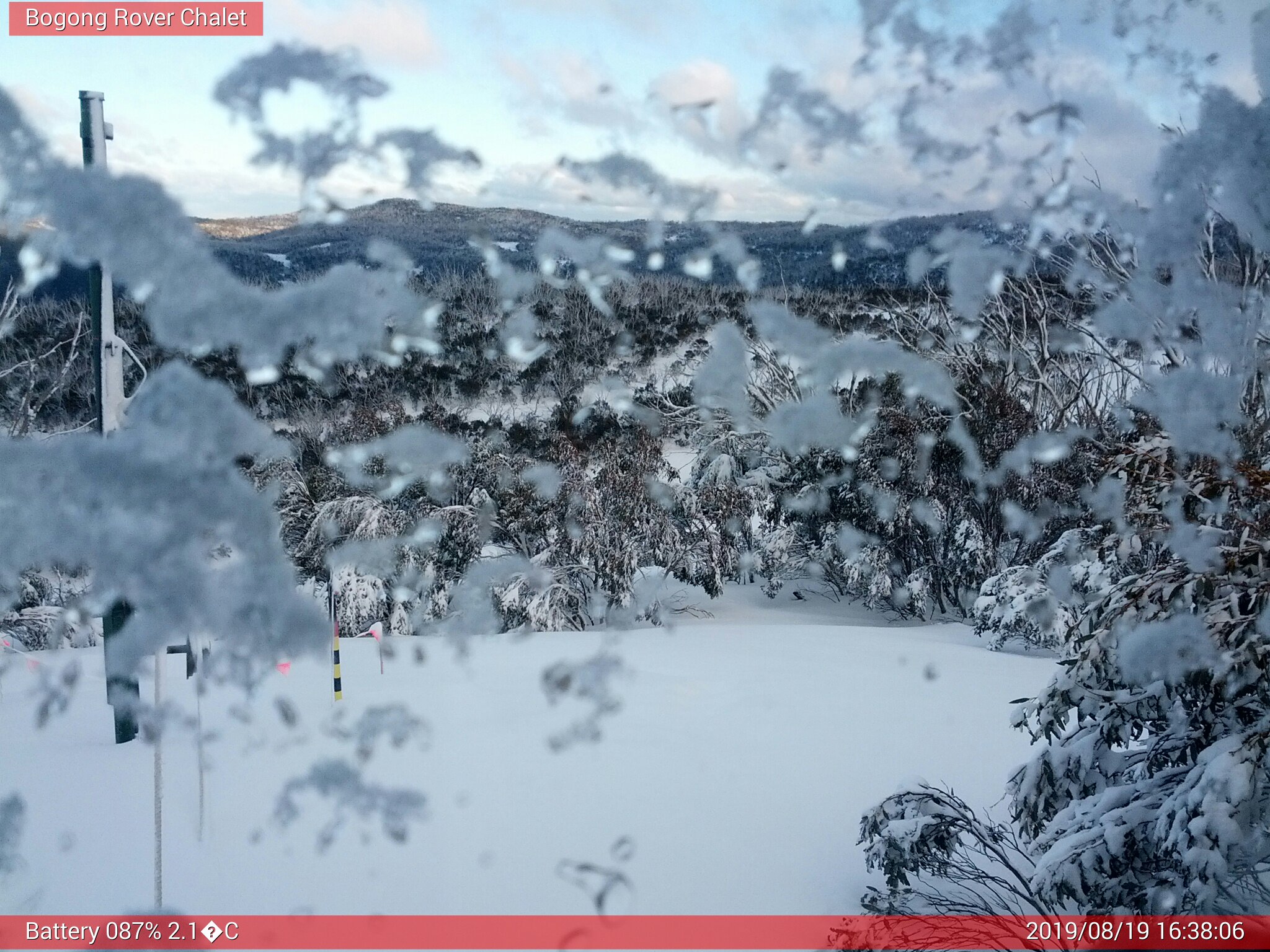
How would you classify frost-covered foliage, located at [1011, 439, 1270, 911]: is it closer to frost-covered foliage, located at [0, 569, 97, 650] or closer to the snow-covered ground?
the snow-covered ground

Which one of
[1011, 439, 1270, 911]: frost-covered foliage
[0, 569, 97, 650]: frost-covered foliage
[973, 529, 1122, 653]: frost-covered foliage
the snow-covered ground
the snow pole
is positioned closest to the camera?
[1011, 439, 1270, 911]: frost-covered foliage

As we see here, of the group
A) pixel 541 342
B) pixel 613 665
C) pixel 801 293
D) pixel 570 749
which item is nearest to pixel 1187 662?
pixel 570 749

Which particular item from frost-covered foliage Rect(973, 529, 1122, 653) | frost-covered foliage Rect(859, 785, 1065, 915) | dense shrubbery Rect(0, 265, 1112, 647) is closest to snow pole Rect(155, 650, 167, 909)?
frost-covered foliage Rect(859, 785, 1065, 915)

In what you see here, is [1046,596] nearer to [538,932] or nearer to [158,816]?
[538,932]

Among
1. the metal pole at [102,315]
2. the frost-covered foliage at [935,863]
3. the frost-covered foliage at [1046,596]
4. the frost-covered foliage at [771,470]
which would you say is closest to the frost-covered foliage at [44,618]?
the frost-covered foliage at [771,470]

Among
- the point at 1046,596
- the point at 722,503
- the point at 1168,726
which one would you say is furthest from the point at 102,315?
the point at 722,503

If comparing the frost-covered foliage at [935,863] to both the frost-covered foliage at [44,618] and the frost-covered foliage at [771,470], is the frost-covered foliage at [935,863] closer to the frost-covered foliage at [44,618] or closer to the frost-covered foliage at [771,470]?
the frost-covered foliage at [771,470]

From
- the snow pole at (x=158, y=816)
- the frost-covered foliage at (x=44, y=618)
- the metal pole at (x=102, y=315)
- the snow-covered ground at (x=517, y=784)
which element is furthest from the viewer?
the frost-covered foliage at (x=44, y=618)
